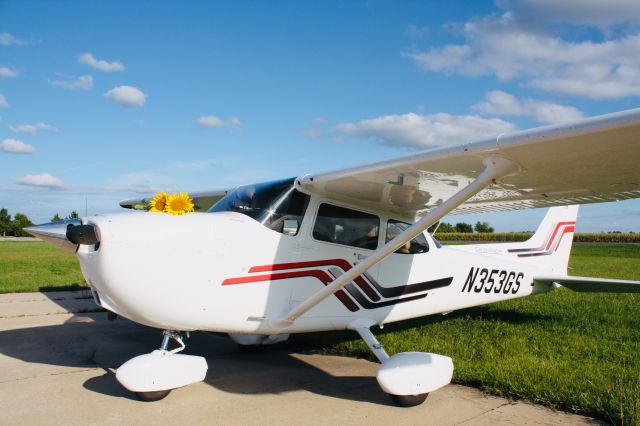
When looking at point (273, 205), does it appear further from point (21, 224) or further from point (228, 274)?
point (21, 224)

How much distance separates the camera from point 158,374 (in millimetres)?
3869

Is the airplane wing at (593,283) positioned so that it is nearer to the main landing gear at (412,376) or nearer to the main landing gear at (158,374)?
the main landing gear at (412,376)

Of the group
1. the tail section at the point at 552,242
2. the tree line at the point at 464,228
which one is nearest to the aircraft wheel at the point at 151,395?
the tail section at the point at 552,242

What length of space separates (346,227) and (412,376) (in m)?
1.60

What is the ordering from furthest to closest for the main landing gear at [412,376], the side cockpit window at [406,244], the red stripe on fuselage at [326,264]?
the side cockpit window at [406,244] < the red stripe on fuselage at [326,264] < the main landing gear at [412,376]

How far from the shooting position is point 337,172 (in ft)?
14.1

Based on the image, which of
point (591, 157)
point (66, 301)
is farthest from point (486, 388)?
point (66, 301)

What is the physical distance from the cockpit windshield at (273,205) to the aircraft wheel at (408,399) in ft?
5.48

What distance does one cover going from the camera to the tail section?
776 cm

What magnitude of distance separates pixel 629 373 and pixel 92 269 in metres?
4.94

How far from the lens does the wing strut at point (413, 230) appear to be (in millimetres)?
3693

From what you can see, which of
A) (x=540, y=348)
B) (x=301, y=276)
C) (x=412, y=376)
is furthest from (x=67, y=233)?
(x=540, y=348)

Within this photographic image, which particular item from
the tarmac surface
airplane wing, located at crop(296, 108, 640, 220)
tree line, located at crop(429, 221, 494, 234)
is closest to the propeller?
the tarmac surface

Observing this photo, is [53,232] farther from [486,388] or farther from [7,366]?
[486,388]
